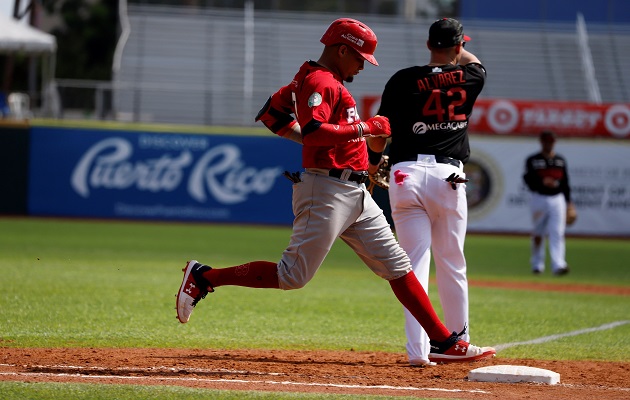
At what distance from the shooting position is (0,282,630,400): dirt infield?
567 centimetres

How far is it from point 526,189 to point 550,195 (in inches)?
311

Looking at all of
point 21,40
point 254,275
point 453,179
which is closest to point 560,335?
point 453,179

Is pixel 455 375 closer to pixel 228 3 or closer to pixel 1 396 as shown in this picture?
pixel 1 396

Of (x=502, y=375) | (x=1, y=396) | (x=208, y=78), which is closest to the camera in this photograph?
(x=1, y=396)

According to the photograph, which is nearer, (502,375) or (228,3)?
Result: (502,375)

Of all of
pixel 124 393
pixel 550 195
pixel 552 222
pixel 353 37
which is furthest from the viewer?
pixel 550 195

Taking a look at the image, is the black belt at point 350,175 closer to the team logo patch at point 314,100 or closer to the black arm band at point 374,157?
the team logo patch at point 314,100

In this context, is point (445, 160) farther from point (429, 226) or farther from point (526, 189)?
point (526, 189)

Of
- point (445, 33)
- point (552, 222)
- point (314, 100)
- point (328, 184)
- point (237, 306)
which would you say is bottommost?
point (237, 306)

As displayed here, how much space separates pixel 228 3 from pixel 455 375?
2790 cm

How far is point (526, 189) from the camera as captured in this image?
2302 centimetres

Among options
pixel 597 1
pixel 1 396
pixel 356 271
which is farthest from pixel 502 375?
pixel 597 1

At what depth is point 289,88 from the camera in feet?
20.4

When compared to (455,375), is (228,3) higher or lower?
higher
